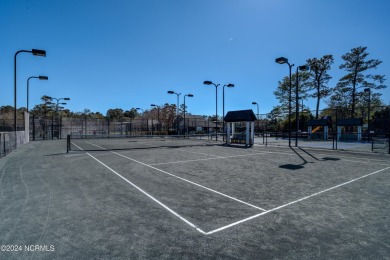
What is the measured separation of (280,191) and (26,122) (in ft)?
106

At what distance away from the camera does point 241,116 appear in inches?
974

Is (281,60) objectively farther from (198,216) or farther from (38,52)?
(38,52)

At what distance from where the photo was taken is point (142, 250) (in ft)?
11.5

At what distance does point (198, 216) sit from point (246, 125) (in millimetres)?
20394

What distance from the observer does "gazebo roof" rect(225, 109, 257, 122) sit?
23.9m

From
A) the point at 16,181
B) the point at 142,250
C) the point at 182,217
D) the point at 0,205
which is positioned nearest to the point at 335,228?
the point at 182,217

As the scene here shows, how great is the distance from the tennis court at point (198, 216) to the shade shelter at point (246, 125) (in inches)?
606

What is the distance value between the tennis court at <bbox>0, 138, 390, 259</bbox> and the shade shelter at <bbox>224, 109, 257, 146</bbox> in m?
15.4

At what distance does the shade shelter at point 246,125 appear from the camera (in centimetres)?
2406

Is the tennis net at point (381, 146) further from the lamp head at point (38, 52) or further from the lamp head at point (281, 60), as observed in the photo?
the lamp head at point (38, 52)

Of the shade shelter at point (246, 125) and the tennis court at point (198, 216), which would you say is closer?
the tennis court at point (198, 216)

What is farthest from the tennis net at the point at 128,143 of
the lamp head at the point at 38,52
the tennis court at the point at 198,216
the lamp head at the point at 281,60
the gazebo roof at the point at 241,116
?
the tennis court at the point at 198,216

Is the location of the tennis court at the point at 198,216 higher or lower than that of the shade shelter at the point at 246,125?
lower

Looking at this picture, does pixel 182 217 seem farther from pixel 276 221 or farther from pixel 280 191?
pixel 280 191
